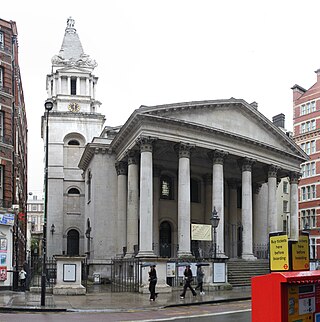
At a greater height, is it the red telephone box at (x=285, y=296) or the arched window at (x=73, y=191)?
the arched window at (x=73, y=191)

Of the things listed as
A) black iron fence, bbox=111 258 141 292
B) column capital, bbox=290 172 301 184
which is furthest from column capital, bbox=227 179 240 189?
black iron fence, bbox=111 258 141 292

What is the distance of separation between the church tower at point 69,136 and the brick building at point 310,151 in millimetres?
23557

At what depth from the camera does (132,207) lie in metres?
46.1

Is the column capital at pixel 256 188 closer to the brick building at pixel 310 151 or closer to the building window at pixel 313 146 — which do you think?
the brick building at pixel 310 151

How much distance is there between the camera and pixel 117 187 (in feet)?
169

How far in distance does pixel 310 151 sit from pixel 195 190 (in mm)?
19008

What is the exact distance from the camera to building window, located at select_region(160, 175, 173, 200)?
54.2m

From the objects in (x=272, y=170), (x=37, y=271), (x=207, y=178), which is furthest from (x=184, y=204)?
(x=207, y=178)

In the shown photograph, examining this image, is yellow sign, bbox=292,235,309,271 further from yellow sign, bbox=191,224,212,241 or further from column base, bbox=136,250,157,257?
yellow sign, bbox=191,224,212,241

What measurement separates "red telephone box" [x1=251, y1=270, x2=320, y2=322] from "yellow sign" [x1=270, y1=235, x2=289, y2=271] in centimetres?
18

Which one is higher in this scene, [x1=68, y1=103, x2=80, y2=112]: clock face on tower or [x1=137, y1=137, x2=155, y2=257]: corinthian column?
[x1=68, y1=103, x2=80, y2=112]: clock face on tower

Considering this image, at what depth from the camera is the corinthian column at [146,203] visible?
42.1 m

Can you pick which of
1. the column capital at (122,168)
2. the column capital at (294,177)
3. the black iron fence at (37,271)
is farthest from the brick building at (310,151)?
the black iron fence at (37,271)

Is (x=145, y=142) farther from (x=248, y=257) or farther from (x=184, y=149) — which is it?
(x=248, y=257)
